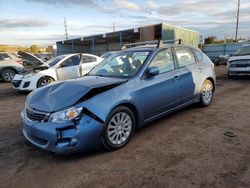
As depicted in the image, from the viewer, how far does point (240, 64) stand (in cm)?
1063

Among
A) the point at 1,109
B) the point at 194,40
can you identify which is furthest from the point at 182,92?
the point at 194,40

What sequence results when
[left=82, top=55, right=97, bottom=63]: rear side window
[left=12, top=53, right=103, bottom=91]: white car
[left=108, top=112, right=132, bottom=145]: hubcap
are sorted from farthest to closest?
1. [left=82, top=55, right=97, bottom=63]: rear side window
2. [left=12, top=53, right=103, bottom=91]: white car
3. [left=108, top=112, right=132, bottom=145]: hubcap

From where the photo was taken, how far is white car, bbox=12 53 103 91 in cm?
893

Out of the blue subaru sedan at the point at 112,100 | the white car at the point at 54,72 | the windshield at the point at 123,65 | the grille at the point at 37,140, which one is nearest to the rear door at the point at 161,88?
the blue subaru sedan at the point at 112,100

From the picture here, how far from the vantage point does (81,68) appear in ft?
32.1

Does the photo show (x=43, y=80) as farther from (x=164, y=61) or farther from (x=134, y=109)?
(x=134, y=109)

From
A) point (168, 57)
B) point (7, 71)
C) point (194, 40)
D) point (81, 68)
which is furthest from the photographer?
point (194, 40)

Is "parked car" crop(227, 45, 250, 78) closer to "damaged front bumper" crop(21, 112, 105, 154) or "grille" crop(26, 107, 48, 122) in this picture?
"damaged front bumper" crop(21, 112, 105, 154)

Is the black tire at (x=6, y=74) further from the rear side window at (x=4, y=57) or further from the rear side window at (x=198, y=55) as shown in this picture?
the rear side window at (x=198, y=55)

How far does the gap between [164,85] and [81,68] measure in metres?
5.93

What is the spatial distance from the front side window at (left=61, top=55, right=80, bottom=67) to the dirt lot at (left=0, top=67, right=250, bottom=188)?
195 inches

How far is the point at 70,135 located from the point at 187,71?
3.09m

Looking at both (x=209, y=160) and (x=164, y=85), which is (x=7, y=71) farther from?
(x=209, y=160)

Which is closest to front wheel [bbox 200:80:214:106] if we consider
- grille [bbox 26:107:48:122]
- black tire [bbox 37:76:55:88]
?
grille [bbox 26:107:48:122]
